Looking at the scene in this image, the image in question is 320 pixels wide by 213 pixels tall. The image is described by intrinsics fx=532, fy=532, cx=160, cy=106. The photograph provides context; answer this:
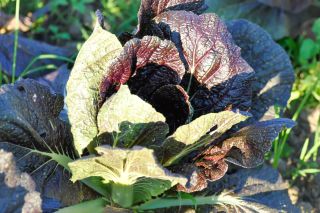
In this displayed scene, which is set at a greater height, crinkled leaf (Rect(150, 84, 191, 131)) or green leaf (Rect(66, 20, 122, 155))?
green leaf (Rect(66, 20, 122, 155))

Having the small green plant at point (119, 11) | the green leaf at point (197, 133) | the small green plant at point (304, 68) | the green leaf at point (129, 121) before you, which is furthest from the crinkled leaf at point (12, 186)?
the small green plant at point (119, 11)

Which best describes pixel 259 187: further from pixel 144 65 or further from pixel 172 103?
pixel 144 65

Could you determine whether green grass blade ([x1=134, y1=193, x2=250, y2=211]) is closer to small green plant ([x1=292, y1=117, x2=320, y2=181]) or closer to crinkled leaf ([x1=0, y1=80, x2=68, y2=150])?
crinkled leaf ([x1=0, y1=80, x2=68, y2=150])

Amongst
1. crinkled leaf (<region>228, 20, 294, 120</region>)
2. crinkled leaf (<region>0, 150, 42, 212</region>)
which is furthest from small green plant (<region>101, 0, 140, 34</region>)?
→ crinkled leaf (<region>0, 150, 42, 212</region>)

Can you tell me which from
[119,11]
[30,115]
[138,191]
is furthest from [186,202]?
[119,11]

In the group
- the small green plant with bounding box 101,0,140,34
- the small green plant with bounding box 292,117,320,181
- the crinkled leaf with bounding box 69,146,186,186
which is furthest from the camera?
the small green plant with bounding box 101,0,140,34

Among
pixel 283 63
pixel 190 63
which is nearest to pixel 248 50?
pixel 283 63
